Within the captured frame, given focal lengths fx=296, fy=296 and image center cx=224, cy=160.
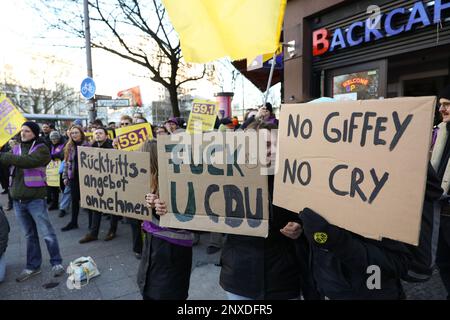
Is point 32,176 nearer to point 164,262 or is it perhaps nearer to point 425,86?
point 164,262

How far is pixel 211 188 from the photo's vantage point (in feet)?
5.70

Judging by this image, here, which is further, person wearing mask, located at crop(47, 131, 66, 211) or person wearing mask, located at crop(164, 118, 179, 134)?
person wearing mask, located at crop(47, 131, 66, 211)

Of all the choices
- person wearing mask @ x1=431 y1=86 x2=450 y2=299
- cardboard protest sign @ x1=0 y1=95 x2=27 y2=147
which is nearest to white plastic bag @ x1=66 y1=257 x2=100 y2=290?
cardboard protest sign @ x1=0 y1=95 x2=27 y2=147

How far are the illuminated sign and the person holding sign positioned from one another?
4979 millimetres

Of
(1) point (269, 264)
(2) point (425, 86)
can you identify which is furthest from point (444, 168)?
(2) point (425, 86)

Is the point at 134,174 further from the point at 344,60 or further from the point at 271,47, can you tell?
the point at 344,60

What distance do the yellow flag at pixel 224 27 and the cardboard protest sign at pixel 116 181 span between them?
2.86ft

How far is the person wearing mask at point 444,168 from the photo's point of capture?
2531 millimetres

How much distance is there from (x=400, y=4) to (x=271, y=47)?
14.8 ft

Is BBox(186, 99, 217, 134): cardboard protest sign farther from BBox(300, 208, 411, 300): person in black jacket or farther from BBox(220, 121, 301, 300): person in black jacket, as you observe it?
BBox(300, 208, 411, 300): person in black jacket

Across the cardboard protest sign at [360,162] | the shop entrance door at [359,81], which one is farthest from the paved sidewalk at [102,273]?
the shop entrance door at [359,81]

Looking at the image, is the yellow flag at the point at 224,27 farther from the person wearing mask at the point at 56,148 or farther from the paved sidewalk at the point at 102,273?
the person wearing mask at the point at 56,148

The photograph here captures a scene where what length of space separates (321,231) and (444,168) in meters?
2.01

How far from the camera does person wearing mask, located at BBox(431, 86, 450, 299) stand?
253 cm
